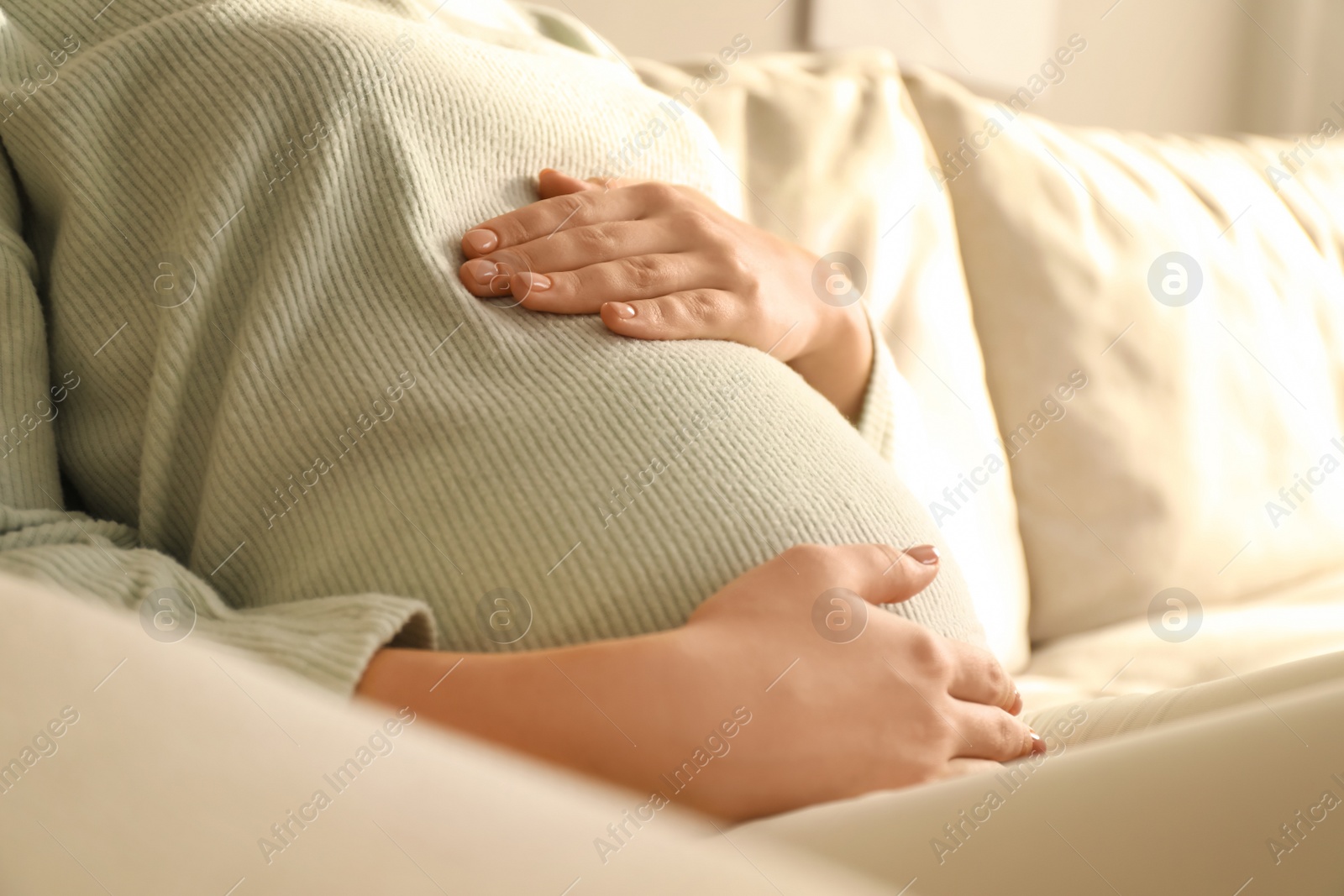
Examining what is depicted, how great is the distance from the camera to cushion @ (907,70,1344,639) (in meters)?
1.11

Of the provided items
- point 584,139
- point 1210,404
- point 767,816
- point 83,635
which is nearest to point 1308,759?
point 767,816

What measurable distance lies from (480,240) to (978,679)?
0.38 m

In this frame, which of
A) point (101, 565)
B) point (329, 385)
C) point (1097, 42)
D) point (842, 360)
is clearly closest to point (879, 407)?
point (842, 360)

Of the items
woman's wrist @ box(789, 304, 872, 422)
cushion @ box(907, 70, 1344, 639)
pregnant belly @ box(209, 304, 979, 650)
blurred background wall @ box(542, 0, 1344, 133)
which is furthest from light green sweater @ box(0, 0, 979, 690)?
blurred background wall @ box(542, 0, 1344, 133)

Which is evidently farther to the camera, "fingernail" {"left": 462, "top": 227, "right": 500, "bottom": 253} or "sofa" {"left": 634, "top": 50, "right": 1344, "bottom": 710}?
"sofa" {"left": 634, "top": 50, "right": 1344, "bottom": 710}

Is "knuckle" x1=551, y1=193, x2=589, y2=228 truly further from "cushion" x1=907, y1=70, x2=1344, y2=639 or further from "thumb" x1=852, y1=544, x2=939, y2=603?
"cushion" x1=907, y1=70, x2=1344, y2=639

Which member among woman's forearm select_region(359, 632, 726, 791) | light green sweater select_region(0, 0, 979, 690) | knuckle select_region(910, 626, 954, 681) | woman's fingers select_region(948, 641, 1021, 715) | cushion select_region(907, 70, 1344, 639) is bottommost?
cushion select_region(907, 70, 1344, 639)

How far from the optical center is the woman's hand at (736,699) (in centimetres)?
44

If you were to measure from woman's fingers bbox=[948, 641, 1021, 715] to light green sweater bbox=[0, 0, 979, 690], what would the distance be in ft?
0.11

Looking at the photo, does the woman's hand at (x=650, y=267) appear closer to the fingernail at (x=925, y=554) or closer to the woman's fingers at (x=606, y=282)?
the woman's fingers at (x=606, y=282)

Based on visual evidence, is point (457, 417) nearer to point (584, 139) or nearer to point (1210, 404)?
point (584, 139)

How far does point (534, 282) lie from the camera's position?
24.3 inches

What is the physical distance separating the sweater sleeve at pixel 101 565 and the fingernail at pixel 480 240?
9.0 inches

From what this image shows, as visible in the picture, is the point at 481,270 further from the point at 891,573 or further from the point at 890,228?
the point at 890,228
